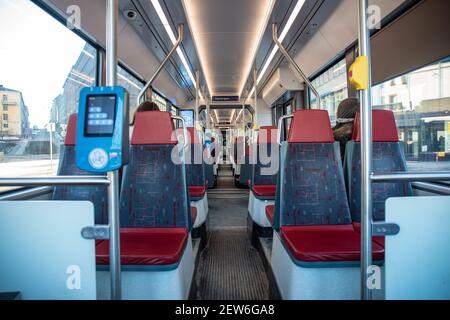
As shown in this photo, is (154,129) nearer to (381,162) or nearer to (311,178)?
(311,178)

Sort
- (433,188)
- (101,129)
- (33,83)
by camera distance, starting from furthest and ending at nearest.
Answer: (33,83), (433,188), (101,129)

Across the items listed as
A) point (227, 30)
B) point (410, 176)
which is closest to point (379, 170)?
point (410, 176)


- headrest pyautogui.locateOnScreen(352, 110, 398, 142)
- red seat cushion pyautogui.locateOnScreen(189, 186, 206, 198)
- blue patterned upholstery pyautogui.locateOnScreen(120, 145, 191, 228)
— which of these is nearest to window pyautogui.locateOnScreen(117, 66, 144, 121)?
red seat cushion pyautogui.locateOnScreen(189, 186, 206, 198)

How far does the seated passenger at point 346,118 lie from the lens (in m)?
2.28

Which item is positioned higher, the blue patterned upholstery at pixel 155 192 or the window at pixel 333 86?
the window at pixel 333 86

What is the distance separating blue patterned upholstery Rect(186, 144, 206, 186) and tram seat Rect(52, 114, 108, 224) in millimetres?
1637

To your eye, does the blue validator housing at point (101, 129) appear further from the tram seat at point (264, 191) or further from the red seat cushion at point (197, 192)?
the tram seat at point (264, 191)

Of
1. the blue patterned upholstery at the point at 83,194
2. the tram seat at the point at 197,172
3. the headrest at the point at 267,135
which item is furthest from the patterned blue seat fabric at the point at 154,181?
the headrest at the point at 267,135

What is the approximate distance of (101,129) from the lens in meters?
0.88

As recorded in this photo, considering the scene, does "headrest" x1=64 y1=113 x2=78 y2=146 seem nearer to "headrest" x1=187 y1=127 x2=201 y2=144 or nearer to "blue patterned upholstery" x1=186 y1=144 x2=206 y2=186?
"blue patterned upholstery" x1=186 y1=144 x2=206 y2=186

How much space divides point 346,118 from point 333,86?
2374mm

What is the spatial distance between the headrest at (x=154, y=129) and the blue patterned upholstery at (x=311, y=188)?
888 millimetres
